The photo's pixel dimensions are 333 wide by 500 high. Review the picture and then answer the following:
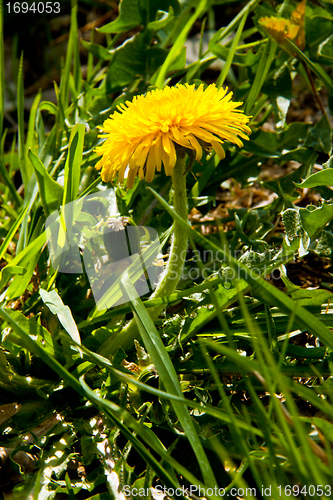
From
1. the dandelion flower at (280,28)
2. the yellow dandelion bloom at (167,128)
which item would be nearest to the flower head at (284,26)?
the dandelion flower at (280,28)

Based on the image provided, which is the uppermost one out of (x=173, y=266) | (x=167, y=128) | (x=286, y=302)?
(x=167, y=128)

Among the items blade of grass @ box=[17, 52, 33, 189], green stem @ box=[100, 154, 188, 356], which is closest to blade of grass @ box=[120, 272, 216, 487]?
green stem @ box=[100, 154, 188, 356]

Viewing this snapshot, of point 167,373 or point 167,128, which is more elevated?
point 167,128

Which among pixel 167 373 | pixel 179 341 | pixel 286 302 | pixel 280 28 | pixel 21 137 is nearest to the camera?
pixel 286 302

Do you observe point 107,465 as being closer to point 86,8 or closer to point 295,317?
point 295,317

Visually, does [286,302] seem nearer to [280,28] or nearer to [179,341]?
[179,341]

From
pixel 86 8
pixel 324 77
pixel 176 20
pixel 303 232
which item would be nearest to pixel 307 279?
pixel 303 232

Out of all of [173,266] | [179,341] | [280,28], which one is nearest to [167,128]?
[173,266]
